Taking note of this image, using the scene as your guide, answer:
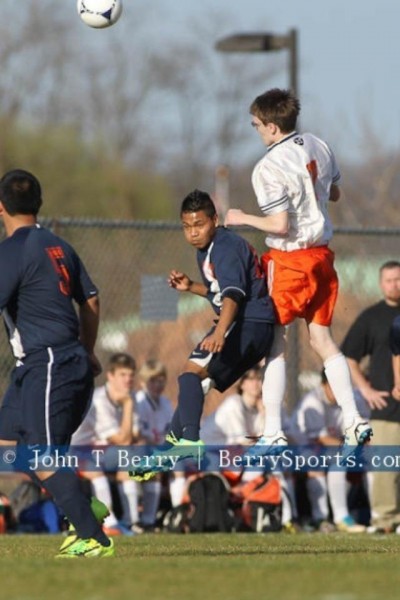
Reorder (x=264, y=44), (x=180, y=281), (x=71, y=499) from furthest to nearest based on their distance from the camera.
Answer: (x=264, y=44), (x=180, y=281), (x=71, y=499)

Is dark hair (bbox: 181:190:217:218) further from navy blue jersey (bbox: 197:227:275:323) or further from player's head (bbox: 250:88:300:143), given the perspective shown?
player's head (bbox: 250:88:300:143)

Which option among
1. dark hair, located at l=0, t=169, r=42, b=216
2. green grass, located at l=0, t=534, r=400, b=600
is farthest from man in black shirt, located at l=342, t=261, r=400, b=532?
dark hair, located at l=0, t=169, r=42, b=216

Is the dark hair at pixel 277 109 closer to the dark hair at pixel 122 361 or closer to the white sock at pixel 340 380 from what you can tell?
the white sock at pixel 340 380

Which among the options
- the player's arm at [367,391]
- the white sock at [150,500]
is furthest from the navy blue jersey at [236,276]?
the white sock at [150,500]

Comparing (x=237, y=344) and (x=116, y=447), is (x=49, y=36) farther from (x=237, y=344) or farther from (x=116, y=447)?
(x=237, y=344)

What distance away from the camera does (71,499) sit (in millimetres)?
9227

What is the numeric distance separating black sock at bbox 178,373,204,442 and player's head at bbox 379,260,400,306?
15.4ft

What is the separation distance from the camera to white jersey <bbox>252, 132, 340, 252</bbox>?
10.6 meters

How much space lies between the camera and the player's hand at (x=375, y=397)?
48.9 ft

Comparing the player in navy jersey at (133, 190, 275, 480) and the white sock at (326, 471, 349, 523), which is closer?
the player in navy jersey at (133, 190, 275, 480)

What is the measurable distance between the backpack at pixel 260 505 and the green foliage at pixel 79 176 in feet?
84.8

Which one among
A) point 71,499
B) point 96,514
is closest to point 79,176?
point 96,514

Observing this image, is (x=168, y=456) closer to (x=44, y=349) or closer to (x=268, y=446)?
(x=268, y=446)

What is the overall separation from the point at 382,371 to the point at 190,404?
4.92m
